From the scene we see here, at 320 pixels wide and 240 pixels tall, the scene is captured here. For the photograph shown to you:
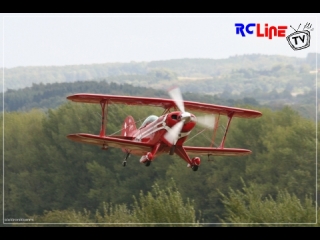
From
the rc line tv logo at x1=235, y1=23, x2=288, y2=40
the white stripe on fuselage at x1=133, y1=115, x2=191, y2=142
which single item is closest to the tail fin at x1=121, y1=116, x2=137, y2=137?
the white stripe on fuselage at x1=133, y1=115, x2=191, y2=142

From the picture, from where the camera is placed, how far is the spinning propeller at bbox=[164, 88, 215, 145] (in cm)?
1791

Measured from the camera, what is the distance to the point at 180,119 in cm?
1800

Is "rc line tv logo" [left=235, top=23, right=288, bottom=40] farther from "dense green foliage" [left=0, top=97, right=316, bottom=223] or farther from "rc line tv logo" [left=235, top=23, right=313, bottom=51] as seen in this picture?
"dense green foliage" [left=0, top=97, right=316, bottom=223]

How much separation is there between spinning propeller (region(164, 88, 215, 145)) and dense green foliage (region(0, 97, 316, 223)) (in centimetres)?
2436

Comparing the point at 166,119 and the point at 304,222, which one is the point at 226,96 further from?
the point at 166,119

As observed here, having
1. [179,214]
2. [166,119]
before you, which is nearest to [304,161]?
[179,214]

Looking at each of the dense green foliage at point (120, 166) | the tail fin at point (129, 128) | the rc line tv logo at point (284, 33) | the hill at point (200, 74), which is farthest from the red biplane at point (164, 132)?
the dense green foliage at point (120, 166)

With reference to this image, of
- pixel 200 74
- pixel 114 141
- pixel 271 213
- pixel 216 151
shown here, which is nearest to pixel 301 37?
pixel 216 151

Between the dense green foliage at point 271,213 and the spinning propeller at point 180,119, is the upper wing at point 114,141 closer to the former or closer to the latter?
the spinning propeller at point 180,119

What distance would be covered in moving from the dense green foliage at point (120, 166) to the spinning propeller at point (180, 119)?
24.4 meters

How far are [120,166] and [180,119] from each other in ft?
99.5

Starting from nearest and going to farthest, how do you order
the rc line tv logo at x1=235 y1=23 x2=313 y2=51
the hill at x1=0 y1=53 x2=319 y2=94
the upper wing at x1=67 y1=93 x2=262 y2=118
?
the upper wing at x1=67 y1=93 x2=262 y2=118, the rc line tv logo at x1=235 y1=23 x2=313 y2=51, the hill at x1=0 y1=53 x2=319 y2=94

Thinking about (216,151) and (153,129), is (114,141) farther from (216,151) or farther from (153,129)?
(216,151)

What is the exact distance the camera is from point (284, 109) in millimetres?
47781
